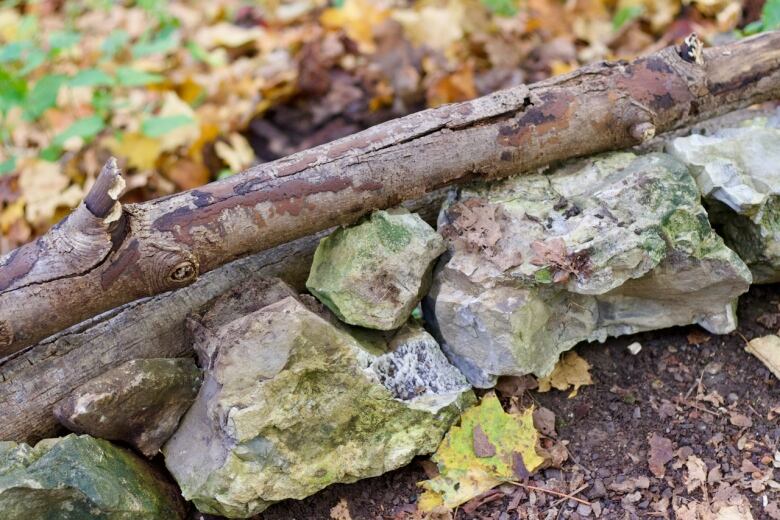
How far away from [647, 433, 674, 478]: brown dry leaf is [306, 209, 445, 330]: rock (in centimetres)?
105

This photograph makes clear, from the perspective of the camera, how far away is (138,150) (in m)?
4.72

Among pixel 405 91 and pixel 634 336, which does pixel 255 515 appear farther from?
pixel 405 91

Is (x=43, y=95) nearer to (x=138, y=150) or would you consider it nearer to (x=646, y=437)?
(x=138, y=150)

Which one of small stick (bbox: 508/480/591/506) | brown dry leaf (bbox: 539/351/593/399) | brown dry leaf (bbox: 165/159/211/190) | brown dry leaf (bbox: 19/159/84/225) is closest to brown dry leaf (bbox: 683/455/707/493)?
small stick (bbox: 508/480/591/506)

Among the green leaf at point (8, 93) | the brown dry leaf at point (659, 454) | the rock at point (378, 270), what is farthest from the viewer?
the green leaf at point (8, 93)

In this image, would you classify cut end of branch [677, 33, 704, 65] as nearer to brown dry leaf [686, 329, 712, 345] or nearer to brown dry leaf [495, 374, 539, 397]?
brown dry leaf [686, 329, 712, 345]

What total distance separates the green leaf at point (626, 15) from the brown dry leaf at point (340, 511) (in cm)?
402

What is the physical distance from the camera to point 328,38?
537 cm

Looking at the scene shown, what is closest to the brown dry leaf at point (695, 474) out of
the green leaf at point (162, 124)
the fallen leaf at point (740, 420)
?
the fallen leaf at point (740, 420)

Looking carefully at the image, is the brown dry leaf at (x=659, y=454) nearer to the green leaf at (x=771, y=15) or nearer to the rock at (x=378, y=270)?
the rock at (x=378, y=270)

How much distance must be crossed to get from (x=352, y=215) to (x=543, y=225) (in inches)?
29.8

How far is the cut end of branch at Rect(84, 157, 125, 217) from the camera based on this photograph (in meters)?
2.38

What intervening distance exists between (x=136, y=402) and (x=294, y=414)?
0.58m

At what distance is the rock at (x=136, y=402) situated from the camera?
2.54 m
